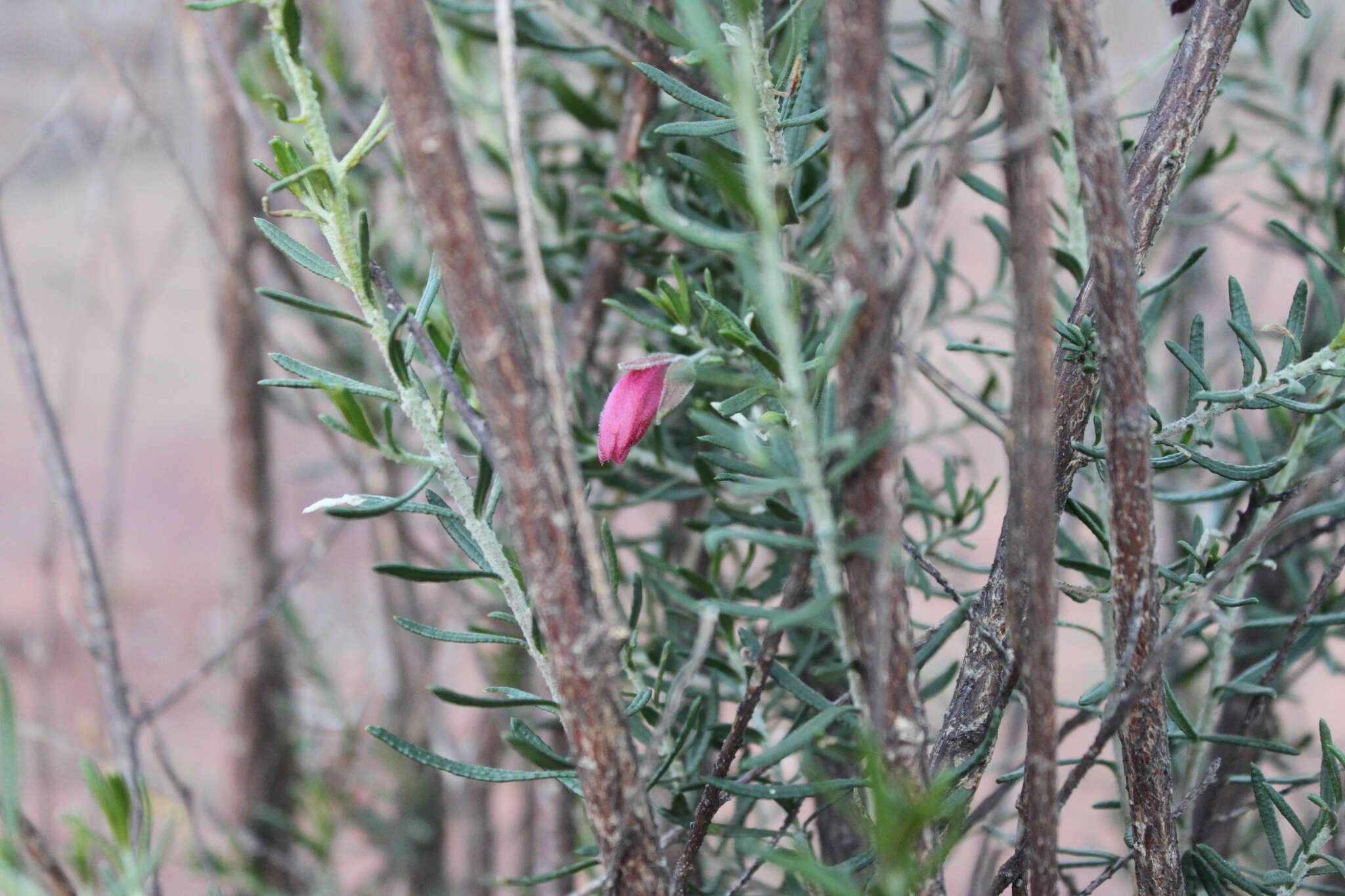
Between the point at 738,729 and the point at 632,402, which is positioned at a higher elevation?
the point at 632,402

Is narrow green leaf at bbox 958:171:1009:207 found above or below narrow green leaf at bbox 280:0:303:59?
above

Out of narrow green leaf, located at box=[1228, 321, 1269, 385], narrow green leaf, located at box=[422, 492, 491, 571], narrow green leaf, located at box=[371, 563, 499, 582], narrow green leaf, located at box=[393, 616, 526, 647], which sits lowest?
narrow green leaf, located at box=[393, 616, 526, 647]

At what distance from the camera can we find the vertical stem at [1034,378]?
0.73 feet

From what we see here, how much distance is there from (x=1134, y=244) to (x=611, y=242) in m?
0.29

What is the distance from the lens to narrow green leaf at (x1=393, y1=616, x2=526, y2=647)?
31cm

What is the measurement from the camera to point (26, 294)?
462 cm

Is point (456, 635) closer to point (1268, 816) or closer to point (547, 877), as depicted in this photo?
point (547, 877)

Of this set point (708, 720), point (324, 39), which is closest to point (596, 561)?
point (708, 720)

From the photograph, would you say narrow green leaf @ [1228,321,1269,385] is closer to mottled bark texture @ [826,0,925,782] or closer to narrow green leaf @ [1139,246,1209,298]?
narrow green leaf @ [1139,246,1209,298]

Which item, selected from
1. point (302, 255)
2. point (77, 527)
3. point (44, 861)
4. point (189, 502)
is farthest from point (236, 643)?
point (189, 502)

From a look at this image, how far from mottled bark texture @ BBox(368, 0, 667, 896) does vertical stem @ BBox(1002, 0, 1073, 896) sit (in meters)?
0.11

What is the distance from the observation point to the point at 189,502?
392 centimetres

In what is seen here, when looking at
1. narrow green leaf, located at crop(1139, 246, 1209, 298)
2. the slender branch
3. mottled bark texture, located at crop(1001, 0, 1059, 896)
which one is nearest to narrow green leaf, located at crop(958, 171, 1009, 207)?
narrow green leaf, located at crop(1139, 246, 1209, 298)

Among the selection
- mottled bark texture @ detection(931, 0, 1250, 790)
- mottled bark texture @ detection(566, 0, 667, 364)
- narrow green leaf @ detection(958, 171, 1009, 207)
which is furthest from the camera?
mottled bark texture @ detection(566, 0, 667, 364)
